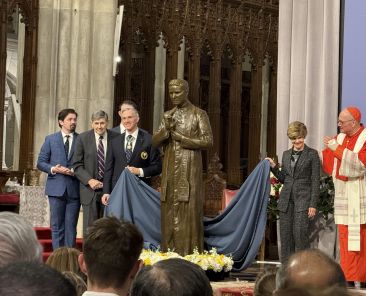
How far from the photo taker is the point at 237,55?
50.5ft

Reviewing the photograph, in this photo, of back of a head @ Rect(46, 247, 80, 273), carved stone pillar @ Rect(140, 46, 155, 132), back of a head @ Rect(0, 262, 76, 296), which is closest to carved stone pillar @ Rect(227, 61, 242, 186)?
carved stone pillar @ Rect(140, 46, 155, 132)

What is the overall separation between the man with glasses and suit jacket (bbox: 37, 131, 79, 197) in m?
2.48

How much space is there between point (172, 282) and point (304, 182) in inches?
247

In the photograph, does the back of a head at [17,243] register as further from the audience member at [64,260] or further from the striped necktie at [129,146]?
the striped necktie at [129,146]

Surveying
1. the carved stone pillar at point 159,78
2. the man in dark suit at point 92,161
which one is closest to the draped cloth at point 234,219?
the man in dark suit at point 92,161

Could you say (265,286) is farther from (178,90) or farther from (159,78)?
(159,78)

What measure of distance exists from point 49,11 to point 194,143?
542 centimetres

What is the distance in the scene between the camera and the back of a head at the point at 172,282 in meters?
2.20

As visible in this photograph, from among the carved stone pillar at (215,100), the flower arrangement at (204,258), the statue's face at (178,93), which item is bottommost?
the flower arrangement at (204,258)

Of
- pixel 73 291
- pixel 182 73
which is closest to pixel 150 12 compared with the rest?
pixel 182 73

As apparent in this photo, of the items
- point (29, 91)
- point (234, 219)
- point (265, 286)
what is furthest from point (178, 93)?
point (265, 286)

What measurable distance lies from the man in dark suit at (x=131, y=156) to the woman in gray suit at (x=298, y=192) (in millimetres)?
1250

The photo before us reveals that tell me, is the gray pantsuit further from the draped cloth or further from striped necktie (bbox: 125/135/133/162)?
striped necktie (bbox: 125/135/133/162)

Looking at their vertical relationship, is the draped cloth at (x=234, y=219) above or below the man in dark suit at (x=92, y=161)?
below
